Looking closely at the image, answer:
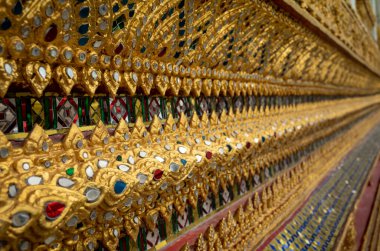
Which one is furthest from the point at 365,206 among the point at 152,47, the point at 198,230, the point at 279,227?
the point at 152,47

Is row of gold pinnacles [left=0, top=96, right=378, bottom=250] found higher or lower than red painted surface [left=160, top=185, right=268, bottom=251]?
higher

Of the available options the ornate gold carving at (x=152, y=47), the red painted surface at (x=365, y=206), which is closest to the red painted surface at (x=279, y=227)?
the red painted surface at (x=365, y=206)

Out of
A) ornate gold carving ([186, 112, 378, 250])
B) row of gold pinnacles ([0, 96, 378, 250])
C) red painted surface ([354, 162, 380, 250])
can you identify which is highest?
row of gold pinnacles ([0, 96, 378, 250])

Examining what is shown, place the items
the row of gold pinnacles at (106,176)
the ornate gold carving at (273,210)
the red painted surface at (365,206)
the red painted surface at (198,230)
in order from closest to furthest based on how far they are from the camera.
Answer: the row of gold pinnacles at (106,176)
the red painted surface at (198,230)
the ornate gold carving at (273,210)
the red painted surface at (365,206)

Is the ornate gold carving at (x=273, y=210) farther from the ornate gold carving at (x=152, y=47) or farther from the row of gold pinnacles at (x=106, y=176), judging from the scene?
the ornate gold carving at (x=152, y=47)

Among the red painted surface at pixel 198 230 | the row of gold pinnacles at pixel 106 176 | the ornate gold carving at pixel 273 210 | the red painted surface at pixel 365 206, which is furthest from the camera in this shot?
the red painted surface at pixel 365 206

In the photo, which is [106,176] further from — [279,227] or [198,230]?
[279,227]

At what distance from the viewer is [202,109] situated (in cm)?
91

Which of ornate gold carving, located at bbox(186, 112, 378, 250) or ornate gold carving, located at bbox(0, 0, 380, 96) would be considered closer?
ornate gold carving, located at bbox(0, 0, 380, 96)

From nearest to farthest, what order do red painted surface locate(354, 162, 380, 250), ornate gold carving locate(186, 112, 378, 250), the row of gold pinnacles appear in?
the row of gold pinnacles
ornate gold carving locate(186, 112, 378, 250)
red painted surface locate(354, 162, 380, 250)

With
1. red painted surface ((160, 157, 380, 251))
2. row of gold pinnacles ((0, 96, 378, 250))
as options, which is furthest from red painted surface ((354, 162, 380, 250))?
row of gold pinnacles ((0, 96, 378, 250))

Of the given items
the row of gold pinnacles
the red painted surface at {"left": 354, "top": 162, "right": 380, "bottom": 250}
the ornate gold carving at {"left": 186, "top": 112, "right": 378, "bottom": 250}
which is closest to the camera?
the row of gold pinnacles

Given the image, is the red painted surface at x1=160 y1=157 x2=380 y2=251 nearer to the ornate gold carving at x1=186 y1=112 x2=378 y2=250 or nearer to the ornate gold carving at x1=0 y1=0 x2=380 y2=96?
the ornate gold carving at x1=186 y1=112 x2=378 y2=250

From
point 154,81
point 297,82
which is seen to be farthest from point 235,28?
point 297,82
